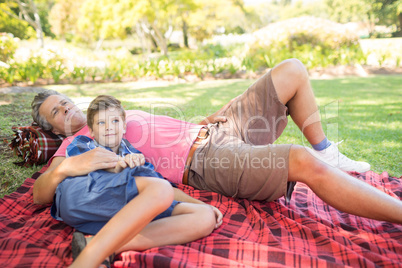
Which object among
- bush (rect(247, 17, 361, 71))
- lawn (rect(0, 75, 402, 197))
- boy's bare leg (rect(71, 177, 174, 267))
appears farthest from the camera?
bush (rect(247, 17, 361, 71))

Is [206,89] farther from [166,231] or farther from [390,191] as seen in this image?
[166,231]

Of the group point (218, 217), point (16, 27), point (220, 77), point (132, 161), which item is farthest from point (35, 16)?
point (218, 217)

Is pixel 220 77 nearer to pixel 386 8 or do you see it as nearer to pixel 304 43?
pixel 304 43

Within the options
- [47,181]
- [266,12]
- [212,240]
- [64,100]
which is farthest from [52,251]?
[266,12]

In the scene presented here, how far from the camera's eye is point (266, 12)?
4950 cm

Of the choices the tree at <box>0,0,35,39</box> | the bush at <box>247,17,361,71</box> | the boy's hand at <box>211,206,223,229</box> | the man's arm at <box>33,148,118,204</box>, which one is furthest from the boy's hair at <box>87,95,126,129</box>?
the tree at <box>0,0,35,39</box>

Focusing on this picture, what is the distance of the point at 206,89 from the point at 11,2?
645 inches

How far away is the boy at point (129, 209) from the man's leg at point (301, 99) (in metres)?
1.12

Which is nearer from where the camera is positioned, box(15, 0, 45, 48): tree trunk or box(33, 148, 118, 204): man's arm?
box(33, 148, 118, 204): man's arm

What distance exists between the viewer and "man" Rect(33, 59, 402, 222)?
5.99 feet

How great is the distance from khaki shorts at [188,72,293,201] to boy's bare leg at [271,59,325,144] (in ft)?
0.24

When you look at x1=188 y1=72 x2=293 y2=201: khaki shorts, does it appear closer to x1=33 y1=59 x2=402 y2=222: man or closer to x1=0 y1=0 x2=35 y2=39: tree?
x1=33 y1=59 x2=402 y2=222: man

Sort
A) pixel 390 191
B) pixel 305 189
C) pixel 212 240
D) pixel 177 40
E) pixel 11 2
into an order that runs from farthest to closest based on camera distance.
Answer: pixel 177 40, pixel 11 2, pixel 305 189, pixel 390 191, pixel 212 240

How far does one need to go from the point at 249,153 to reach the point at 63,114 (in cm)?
163
